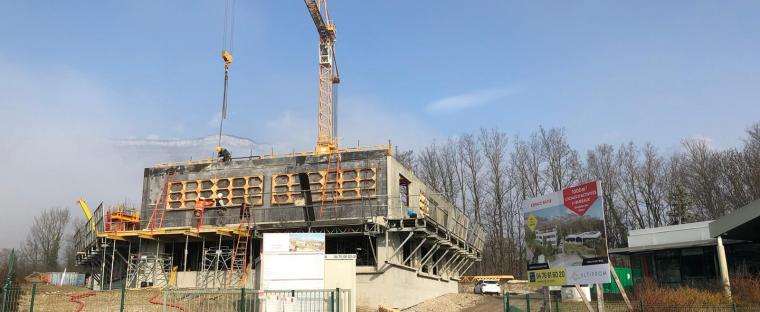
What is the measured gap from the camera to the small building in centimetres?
2919

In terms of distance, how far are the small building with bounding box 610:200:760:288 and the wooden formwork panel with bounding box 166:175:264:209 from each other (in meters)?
22.0

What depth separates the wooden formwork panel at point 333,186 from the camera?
32.7 metres

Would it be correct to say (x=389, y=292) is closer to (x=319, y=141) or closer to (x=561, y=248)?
(x=561, y=248)

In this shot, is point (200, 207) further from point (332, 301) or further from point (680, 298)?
point (680, 298)

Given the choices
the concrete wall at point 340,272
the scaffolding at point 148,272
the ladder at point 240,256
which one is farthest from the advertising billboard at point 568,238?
the scaffolding at point 148,272

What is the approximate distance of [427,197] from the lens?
39625mm

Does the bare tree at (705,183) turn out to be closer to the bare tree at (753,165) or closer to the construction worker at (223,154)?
the bare tree at (753,165)

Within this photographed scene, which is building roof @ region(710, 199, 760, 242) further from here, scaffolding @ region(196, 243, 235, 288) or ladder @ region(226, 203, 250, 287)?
scaffolding @ region(196, 243, 235, 288)

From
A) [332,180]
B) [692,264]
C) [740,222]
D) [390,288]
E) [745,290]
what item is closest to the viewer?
[740,222]

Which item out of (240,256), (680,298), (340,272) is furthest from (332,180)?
(680,298)

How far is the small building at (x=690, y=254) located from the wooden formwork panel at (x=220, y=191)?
2201 cm

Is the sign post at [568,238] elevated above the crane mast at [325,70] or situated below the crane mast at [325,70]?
below

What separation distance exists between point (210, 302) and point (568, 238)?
42.5 feet

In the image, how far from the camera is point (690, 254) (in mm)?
32969
